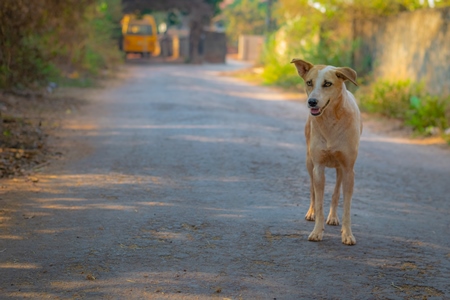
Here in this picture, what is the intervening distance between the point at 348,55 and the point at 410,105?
536 centimetres

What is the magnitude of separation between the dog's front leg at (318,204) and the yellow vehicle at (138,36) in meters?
34.0

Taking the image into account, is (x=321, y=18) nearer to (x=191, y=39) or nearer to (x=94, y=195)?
(x=94, y=195)

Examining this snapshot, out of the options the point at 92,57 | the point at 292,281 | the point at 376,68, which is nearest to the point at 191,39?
the point at 92,57

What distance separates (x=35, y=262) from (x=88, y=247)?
1.50 ft

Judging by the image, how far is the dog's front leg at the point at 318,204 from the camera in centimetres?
514

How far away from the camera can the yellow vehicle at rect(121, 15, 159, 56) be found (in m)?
39.4

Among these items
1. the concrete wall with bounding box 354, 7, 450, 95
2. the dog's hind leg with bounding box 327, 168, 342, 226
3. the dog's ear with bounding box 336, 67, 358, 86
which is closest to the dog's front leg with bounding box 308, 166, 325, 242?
A: the dog's hind leg with bounding box 327, 168, 342, 226

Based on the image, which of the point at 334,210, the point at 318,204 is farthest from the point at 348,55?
the point at 318,204

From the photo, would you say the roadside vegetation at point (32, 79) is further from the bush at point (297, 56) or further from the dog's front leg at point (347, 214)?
the bush at point (297, 56)

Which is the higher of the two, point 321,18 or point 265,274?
point 321,18

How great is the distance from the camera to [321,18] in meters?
19.5

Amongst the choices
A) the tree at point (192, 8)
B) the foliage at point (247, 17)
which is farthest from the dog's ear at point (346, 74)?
the foliage at point (247, 17)

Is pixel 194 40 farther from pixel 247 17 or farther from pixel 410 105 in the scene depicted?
pixel 410 105

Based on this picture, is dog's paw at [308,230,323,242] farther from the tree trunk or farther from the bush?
the tree trunk
